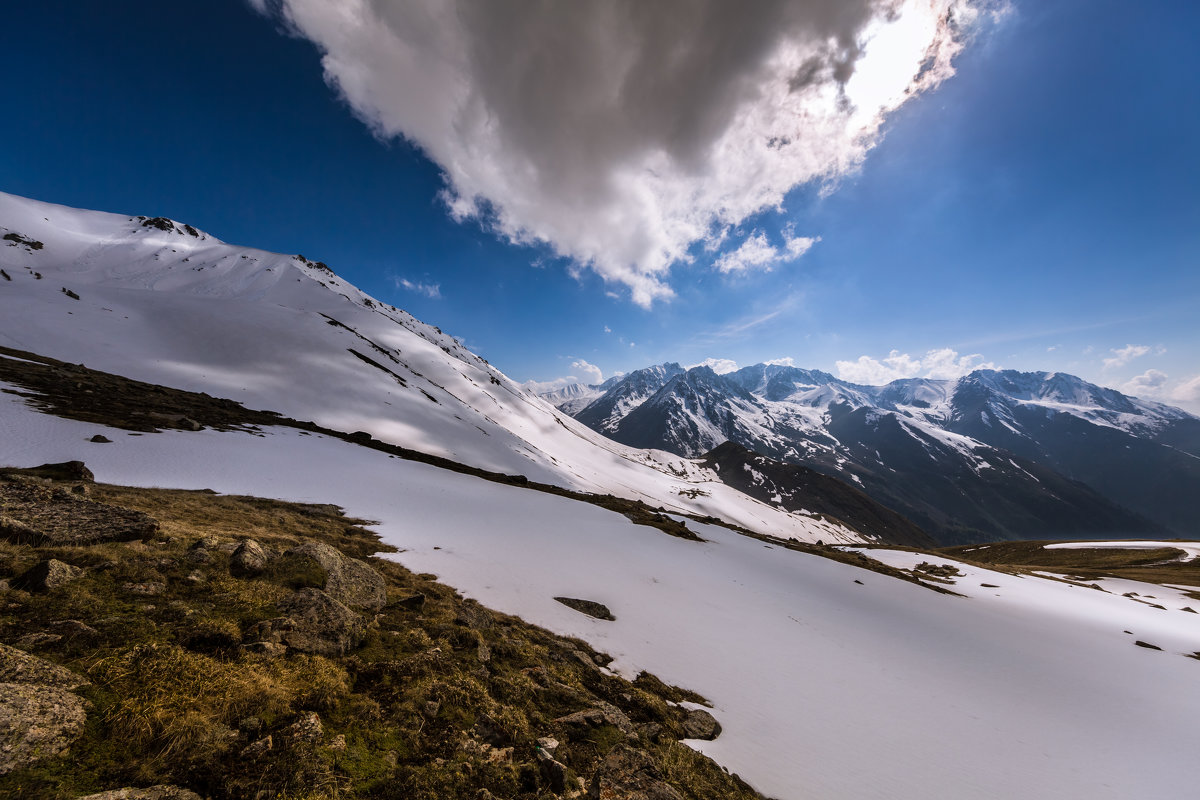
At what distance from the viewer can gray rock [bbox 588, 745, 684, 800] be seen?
502 cm

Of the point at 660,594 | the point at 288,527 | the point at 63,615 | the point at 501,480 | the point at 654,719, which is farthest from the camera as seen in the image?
the point at 501,480

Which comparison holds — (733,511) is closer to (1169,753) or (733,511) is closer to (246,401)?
(1169,753)

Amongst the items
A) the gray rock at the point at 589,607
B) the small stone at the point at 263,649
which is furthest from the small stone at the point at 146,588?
the gray rock at the point at 589,607

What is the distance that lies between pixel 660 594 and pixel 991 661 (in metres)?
14.9

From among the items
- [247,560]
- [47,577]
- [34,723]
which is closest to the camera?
[34,723]

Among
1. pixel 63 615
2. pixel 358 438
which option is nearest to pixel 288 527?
pixel 63 615

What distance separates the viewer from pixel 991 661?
17.2m

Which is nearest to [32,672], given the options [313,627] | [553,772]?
[313,627]

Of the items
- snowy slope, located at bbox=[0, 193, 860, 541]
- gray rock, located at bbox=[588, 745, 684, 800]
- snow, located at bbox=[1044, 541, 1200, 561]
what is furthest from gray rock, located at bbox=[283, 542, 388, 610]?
snow, located at bbox=[1044, 541, 1200, 561]

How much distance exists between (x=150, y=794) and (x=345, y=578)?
5.78 metres

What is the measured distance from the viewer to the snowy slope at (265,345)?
4350cm

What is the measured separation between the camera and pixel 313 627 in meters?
6.24

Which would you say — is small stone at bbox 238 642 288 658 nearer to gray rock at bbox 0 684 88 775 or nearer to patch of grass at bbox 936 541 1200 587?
gray rock at bbox 0 684 88 775

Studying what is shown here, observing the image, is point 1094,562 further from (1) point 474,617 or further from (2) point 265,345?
(2) point 265,345
